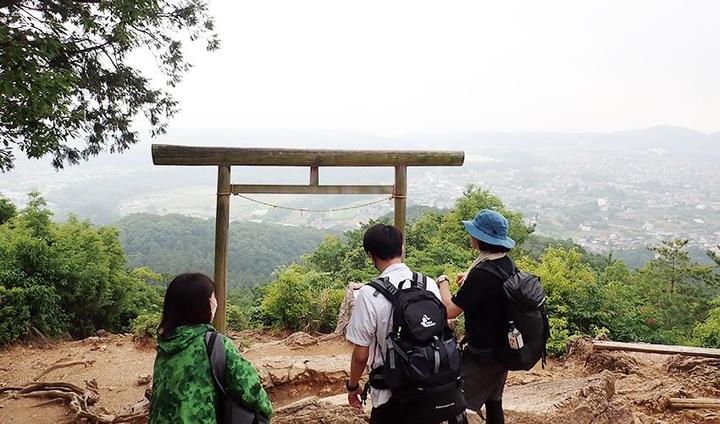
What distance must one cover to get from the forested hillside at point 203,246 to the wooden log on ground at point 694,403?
16.3 m

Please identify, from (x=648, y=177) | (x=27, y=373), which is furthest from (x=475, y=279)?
(x=648, y=177)

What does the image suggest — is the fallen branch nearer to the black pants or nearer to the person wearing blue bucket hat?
the black pants

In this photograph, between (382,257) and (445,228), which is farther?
(445,228)

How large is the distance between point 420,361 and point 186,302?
987mm

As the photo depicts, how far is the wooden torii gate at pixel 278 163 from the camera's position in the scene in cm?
491

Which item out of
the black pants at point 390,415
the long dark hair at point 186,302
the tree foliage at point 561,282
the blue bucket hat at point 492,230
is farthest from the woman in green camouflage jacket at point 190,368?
the tree foliage at point 561,282

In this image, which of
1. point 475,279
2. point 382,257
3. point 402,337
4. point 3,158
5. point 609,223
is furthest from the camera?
point 609,223

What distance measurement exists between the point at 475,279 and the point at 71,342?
25.3ft

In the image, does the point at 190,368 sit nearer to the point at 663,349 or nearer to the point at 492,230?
the point at 492,230

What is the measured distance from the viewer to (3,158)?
452 centimetres

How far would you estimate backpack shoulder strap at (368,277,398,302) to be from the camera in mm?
2230

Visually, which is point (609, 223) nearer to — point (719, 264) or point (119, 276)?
point (719, 264)

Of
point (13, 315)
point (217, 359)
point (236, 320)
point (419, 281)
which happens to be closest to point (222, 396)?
point (217, 359)

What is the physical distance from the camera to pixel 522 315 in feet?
8.42
